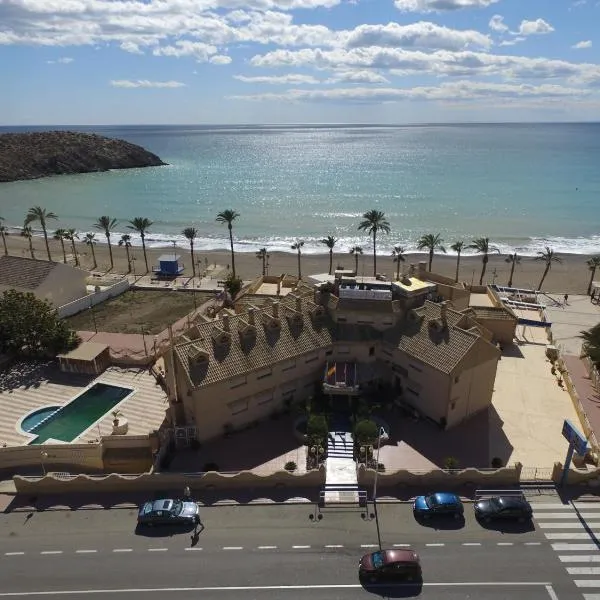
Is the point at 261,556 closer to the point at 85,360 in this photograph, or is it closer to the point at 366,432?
the point at 366,432

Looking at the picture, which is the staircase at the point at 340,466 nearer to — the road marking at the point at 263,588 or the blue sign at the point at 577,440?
the road marking at the point at 263,588

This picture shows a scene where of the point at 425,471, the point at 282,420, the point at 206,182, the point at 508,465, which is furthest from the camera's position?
the point at 206,182

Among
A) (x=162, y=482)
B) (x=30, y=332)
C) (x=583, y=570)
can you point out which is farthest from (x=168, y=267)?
(x=583, y=570)

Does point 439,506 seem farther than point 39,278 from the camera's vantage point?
No

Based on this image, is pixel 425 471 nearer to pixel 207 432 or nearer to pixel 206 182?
pixel 207 432

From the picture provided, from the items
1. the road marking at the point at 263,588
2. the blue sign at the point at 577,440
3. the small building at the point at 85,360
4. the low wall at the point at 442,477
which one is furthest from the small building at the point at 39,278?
the blue sign at the point at 577,440

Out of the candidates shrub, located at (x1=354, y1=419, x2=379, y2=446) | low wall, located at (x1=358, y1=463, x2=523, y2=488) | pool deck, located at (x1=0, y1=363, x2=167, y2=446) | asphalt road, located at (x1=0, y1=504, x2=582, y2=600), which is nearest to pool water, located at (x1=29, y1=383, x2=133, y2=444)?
pool deck, located at (x1=0, y1=363, x2=167, y2=446)

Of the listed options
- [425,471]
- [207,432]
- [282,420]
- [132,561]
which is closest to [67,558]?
[132,561]
